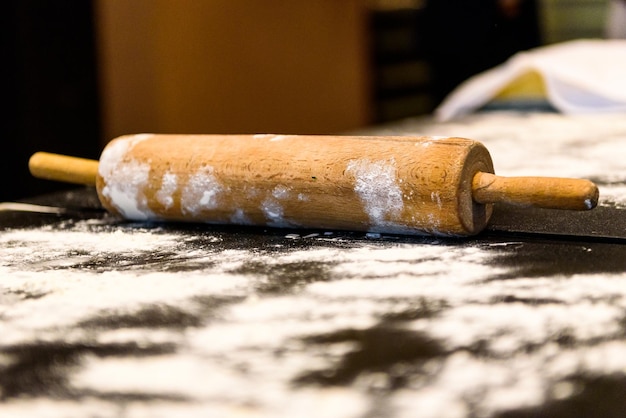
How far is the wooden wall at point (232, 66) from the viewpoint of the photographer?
3145 millimetres

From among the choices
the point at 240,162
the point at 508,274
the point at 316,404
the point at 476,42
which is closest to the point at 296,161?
the point at 240,162

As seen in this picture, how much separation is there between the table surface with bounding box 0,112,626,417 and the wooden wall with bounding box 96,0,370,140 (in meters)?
2.26

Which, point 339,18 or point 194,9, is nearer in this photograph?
point 194,9

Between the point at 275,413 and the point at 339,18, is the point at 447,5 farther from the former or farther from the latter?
the point at 275,413

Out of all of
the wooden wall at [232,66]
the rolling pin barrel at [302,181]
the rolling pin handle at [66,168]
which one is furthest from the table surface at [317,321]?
the wooden wall at [232,66]

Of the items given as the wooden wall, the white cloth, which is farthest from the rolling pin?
the wooden wall

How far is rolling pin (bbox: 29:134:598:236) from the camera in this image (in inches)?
32.4

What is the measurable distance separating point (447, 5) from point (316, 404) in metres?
3.56

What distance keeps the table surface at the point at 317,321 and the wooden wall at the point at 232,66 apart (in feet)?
7.42

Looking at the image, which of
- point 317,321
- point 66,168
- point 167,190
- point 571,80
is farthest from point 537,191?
point 571,80

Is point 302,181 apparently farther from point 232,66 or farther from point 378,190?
point 232,66

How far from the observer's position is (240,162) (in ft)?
3.09

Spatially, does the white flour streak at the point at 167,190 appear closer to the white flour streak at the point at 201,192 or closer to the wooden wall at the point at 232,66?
the white flour streak at the point at 201,192

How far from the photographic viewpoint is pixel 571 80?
2.02 metres
